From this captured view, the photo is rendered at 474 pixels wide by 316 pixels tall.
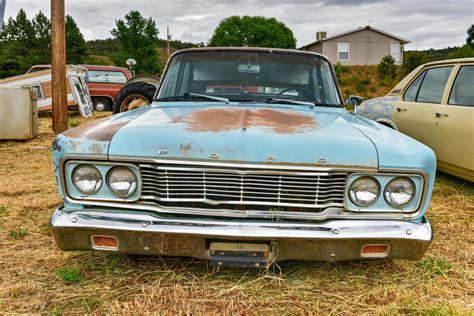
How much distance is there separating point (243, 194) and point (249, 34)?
55688 millimetres

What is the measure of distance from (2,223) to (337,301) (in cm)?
277

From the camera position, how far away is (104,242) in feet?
7.53

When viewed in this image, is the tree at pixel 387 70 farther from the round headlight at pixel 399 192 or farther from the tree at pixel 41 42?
the tree at pixel 41 42

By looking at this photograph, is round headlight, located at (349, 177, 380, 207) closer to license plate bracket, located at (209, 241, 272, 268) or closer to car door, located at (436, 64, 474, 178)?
license plate bracket, located at (209, 241, 272, 268)

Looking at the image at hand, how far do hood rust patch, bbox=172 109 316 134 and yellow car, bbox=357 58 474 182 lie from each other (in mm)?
2417

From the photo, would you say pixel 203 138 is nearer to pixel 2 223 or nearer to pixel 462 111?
pixel 2 223

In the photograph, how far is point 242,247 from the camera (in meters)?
2.23

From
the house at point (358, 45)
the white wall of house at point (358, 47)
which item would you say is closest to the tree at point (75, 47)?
the house at point (358, 45)

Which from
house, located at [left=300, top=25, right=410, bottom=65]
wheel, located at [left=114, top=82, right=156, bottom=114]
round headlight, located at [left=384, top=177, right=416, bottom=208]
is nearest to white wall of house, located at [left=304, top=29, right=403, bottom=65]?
house, located at [left=300, top=25, right=410, bottom=65]

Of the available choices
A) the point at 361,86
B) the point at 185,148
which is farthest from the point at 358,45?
the point at 185,148

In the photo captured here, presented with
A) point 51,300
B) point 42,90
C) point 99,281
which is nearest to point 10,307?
point 51,300

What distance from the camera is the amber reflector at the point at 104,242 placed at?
7.46ft

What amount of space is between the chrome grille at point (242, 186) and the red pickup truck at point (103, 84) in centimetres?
1479

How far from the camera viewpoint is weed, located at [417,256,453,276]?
274 cm
